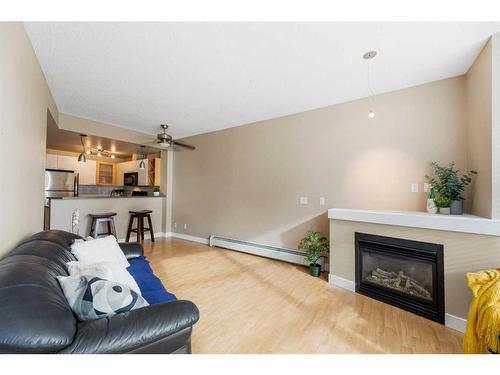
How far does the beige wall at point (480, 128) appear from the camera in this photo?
188cm

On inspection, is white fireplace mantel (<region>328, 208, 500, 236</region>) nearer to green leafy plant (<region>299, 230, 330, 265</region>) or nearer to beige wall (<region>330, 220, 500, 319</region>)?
beige wall (<region>330, 220, 500, 319</region>)

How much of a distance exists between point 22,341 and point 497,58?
11.3 feet

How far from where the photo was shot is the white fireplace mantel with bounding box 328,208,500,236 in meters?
1.81

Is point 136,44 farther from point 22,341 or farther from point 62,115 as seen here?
point 62,115

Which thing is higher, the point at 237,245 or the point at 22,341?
the point at 22,341

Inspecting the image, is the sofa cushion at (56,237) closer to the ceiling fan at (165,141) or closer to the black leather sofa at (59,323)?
the black leather sofa at (59,323)

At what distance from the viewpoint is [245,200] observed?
4.24 metres

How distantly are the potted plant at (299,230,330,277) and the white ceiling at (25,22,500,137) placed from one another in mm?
2028

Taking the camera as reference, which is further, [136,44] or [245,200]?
[245,200]

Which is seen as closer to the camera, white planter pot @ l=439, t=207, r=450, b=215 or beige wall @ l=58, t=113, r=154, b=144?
white planter pot @ l=439, t=207, r=450, b=215

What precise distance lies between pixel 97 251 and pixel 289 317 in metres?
1.87

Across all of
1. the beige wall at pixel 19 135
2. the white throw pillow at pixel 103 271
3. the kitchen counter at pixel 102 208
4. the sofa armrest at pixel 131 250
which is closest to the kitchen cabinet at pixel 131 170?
the kitchen counter at pixel 102 208

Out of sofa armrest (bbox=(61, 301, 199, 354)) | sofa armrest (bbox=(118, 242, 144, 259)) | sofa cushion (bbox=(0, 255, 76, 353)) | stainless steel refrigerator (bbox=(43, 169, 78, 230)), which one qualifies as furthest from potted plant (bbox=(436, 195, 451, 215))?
stainless steel refrigerator (bbox=(43, 169, 78, 230))
